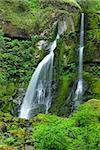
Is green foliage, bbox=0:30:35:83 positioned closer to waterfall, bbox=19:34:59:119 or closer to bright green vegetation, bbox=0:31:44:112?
bright green vegetation, bbox=0:31:44:112

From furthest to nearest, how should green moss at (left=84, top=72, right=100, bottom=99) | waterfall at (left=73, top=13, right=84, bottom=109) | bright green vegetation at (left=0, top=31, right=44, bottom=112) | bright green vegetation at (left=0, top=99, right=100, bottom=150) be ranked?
bright green vegetation at (left=0, top=31, right=44, bottom=112) < waterfall at (left=73, top=13, right=84, bottom=109) < green moss at (left=84, top=72, right=100, bottom=99) < bright green vegetation at (left=0, top=99, right=100, bottom=150)

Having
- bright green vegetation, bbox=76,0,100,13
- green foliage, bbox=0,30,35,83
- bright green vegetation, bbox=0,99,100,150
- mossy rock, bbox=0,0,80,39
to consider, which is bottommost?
bright green vegetation, bbox=0,99,100,150

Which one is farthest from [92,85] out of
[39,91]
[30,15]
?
[30,15]

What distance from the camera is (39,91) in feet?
54.7

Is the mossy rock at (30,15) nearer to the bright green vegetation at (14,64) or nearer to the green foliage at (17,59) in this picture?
the bright green vegetation at (14,64)

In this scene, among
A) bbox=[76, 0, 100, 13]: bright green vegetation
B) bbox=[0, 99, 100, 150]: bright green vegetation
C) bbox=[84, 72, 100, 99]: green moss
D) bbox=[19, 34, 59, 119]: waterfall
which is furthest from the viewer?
bbox=[76, 0, 100, 13]: bright green vegetation

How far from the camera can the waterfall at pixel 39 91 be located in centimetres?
1597

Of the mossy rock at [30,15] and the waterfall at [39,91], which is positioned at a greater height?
the mossy rock at [30,15]

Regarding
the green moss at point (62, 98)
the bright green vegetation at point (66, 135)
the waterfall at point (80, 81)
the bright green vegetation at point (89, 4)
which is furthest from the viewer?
the bright green vegetation at point (89, 4)

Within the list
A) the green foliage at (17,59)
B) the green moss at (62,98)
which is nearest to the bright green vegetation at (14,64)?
the green foliage at (17,59)

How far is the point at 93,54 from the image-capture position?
16.7m

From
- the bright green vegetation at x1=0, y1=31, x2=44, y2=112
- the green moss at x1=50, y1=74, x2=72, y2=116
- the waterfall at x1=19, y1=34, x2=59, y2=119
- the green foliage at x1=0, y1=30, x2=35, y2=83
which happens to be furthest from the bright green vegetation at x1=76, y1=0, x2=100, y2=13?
the green moss at x1=50, y1=74, x2=72, y2=116

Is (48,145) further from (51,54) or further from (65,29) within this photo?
(65,29)

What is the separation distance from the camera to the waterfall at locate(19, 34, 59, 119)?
16.0 meters
